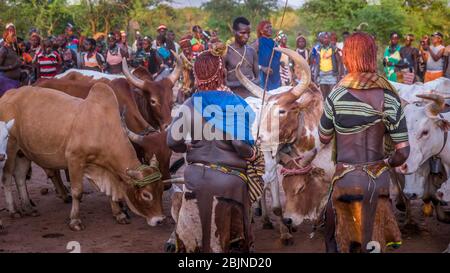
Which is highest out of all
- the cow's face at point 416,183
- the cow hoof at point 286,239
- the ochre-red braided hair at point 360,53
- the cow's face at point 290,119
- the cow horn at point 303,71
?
the ochre-red braided hair at point 360,53

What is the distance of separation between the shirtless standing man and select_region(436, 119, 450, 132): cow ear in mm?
2507

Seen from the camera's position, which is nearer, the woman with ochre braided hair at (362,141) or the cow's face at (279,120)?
the woman with ochre braided hair at (362,141)

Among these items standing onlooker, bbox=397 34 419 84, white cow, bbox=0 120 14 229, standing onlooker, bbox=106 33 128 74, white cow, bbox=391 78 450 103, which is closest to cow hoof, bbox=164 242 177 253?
white cow, bbox=0 120 14 229

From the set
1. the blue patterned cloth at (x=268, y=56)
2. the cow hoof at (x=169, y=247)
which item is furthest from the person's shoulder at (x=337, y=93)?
the blue patterned cloth at (x=268, y=56)

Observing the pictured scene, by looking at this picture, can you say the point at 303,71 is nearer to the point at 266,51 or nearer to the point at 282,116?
the point at 282,116

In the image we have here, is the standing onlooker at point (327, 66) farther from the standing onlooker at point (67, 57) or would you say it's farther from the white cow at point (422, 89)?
the white cow at point (422, 89)

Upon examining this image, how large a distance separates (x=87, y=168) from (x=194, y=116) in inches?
119

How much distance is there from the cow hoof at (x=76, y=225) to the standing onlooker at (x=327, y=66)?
828cm

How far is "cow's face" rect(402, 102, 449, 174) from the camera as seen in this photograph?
18.6 ft

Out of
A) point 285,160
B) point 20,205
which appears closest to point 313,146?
point 285,160

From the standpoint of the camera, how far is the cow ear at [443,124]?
5.63 metres

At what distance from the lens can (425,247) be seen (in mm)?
6246
